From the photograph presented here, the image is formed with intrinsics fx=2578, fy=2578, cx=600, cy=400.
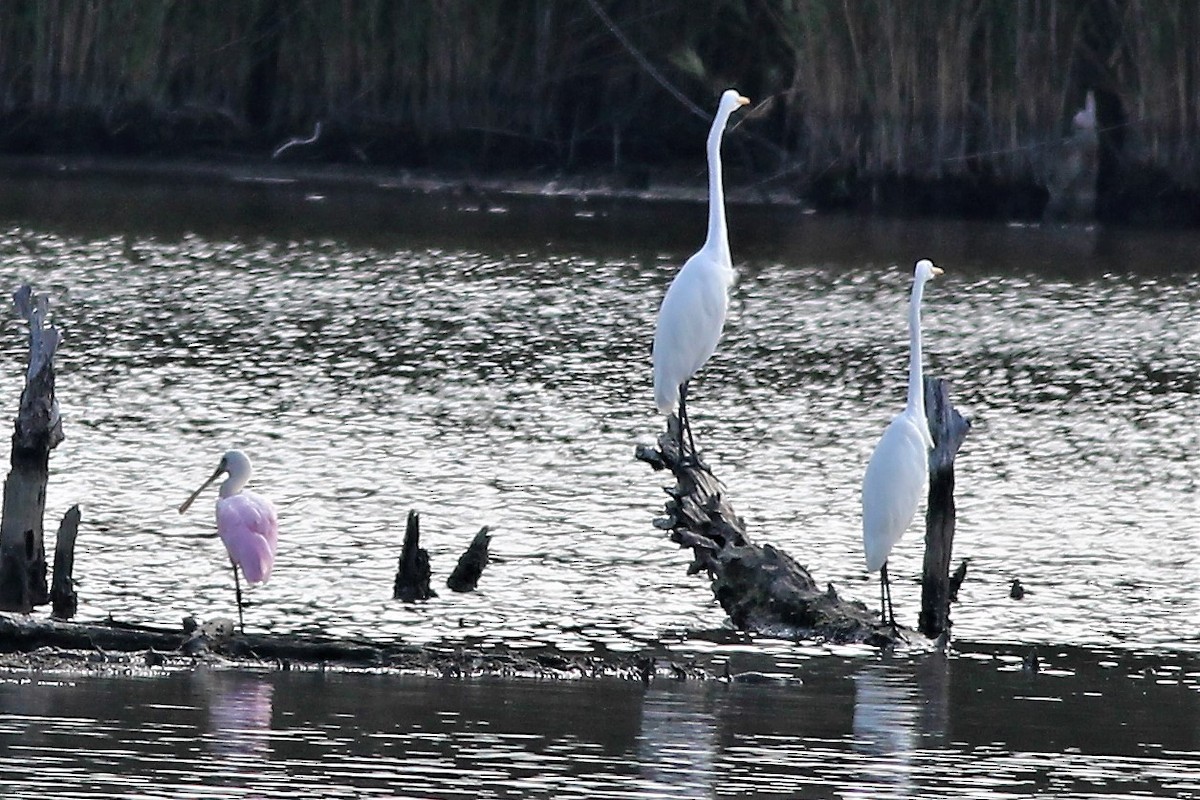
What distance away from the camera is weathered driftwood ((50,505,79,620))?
12930 millimetres

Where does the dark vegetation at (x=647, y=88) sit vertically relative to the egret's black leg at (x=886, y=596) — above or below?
above

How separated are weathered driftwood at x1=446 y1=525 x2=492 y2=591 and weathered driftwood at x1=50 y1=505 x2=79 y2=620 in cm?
230

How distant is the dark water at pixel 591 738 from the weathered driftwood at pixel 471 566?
2433 mm

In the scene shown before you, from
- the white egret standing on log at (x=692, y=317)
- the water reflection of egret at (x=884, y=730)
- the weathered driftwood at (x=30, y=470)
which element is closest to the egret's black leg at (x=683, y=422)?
the white egret standing on log at (x=692, y=317)

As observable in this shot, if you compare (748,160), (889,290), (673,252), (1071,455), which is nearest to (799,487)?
(1071,455)

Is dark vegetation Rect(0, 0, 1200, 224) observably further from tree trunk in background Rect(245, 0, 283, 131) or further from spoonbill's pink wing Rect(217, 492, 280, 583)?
spoonbill's pink wing Rect(217, 492, 280, 583)

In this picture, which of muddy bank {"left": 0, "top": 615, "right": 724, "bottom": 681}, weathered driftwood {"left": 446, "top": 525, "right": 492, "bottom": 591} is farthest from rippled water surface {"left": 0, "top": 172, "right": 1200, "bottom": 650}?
muddy bank {"left": 0, "top": 615, "right": 724, "bottom": 681}

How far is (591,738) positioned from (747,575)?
2891 mm

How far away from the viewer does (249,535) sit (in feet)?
42.1

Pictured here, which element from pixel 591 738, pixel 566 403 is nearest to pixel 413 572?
pixel 591 738

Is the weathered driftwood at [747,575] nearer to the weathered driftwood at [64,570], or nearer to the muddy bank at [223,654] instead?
the muddy bank at [223,654]

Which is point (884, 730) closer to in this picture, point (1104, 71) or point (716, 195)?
point (716, 195)

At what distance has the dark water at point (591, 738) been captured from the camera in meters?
9.84

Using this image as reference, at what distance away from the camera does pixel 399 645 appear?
11984 mm
